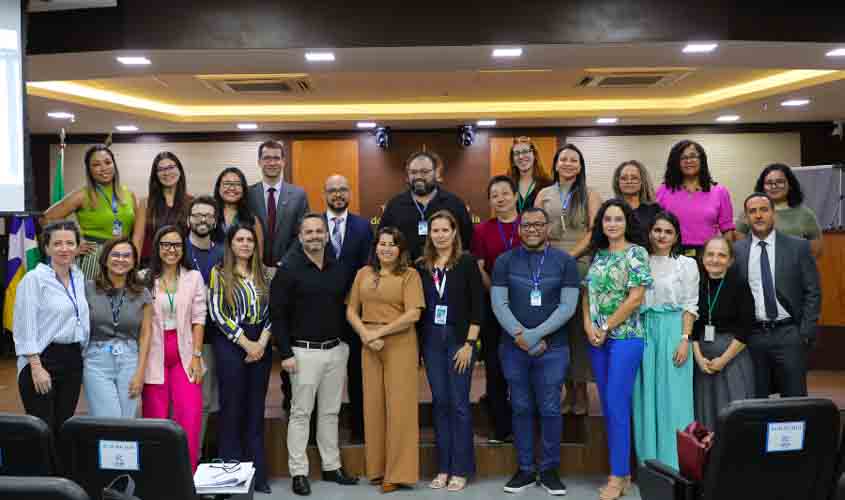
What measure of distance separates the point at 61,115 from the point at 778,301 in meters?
7.99

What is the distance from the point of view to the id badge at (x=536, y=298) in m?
4.12

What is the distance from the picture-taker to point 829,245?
7.06 metres

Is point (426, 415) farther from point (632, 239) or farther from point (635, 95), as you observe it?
point (635, 95)

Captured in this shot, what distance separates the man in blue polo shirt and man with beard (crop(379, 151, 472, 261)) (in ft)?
1.45

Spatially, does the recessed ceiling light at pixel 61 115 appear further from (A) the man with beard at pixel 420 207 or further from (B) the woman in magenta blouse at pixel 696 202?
(B) the woman in magenta blouse at pixel 696 202

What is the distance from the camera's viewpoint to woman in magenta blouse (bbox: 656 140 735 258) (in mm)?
4426

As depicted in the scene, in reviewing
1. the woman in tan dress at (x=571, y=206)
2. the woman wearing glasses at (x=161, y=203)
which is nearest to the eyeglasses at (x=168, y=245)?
the woman wearing glasses at (x=161, y=203)

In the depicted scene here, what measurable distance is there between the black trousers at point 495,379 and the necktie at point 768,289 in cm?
147

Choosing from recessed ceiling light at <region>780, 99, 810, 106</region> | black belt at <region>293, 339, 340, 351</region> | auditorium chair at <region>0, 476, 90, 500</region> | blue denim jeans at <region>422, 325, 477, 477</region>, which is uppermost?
recessed ceiling light at <region>780, 99, 810, 106</region>

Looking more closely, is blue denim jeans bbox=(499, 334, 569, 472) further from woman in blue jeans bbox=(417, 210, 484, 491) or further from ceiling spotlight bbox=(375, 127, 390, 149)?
ceiling spotlight bbox=(375, 127, 390, 149)

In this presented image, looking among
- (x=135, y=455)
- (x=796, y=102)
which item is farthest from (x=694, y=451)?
(x=796, y=102)

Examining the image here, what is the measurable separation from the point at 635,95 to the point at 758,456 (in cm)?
747

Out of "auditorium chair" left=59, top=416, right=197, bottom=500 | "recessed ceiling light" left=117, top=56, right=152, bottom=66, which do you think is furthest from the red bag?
"recessed ceiling light" left=117, top=56, right=152, bottom=66

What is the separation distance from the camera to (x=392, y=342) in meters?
4.22
